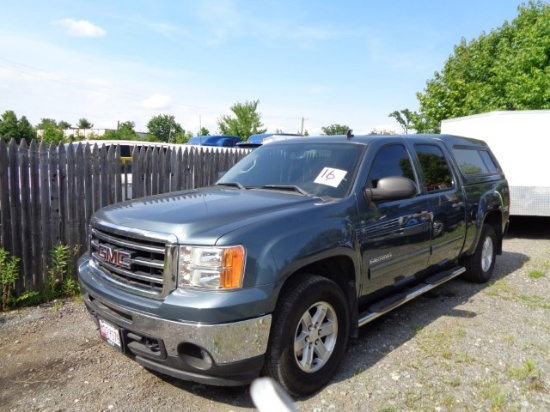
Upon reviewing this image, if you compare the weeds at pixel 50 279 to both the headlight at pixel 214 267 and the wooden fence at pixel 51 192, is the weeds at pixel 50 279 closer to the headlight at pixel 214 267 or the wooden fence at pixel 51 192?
the wooden fence at pixel 51 192

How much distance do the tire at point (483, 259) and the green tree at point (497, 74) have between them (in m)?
12.0

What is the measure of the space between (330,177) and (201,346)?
1787 millimetres

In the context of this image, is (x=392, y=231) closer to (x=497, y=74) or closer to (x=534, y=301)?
(x=534, y=301)

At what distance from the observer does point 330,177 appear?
138 inches

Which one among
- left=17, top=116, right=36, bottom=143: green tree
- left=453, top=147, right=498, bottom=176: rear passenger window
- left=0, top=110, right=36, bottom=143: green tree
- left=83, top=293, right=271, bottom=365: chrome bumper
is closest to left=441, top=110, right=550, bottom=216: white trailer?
left=453, top=147, right=498, bottom=176: rear passenger window

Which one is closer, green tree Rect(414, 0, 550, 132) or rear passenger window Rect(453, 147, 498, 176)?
rear passenger window Rect(453, 147, 498, 176)

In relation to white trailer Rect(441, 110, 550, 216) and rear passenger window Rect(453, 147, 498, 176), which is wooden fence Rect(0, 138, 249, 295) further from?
white trailer Rect(441, 110, 550, 216)

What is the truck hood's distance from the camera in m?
2.56

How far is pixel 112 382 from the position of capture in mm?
3166

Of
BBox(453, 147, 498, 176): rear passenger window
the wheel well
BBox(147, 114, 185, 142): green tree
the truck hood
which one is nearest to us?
the truck hood

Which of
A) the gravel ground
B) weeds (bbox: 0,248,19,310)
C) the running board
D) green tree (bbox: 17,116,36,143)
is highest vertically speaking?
green tree (bbox: 17,116,36,143)

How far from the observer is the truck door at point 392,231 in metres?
3.36

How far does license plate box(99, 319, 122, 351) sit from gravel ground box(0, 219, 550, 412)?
44 cm

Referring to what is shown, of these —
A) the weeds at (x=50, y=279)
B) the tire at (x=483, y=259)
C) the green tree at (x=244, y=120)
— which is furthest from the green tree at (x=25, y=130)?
the tire at (x=483, y=259)
